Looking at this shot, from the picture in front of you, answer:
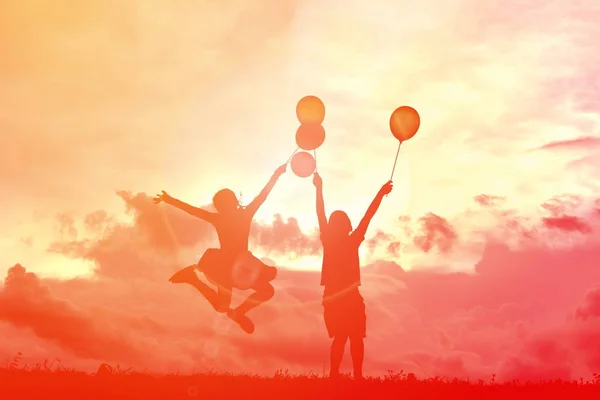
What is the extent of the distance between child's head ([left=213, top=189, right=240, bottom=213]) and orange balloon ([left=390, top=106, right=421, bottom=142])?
349 cm

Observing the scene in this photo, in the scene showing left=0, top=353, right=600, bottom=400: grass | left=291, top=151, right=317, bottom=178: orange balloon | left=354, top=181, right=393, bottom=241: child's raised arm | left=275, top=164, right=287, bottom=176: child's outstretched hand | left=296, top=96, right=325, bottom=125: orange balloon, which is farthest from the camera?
left=296, top=96, right=325, bottom=125: orange balloon

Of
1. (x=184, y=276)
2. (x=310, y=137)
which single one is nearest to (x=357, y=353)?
(x=184, y=276)

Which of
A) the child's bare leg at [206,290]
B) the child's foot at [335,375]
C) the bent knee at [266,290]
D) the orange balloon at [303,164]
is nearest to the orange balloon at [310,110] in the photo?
the orange balloon at [303,164]

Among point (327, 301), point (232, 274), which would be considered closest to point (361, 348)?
point (327, 301)

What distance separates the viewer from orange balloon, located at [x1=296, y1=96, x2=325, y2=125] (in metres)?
15.5

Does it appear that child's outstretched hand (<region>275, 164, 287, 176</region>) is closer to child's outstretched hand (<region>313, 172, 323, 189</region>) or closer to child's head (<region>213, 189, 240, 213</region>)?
child's outstretched hand (<region>313, 172, 323, 189</region>)

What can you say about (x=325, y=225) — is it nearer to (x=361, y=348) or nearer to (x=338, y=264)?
(x=338, y=264)

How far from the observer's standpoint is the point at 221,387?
1230 cm

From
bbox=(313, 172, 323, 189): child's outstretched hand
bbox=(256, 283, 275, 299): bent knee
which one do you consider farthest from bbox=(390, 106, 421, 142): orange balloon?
bbox=(256, 283, 275, 299): bent knee

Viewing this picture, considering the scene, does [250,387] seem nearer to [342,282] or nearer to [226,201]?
[342,282]

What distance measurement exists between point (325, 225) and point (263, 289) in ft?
5.57

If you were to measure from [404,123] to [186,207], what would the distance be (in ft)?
15.1

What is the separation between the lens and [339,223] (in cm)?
1385

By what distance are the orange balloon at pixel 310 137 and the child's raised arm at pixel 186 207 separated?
2401 millimetres
